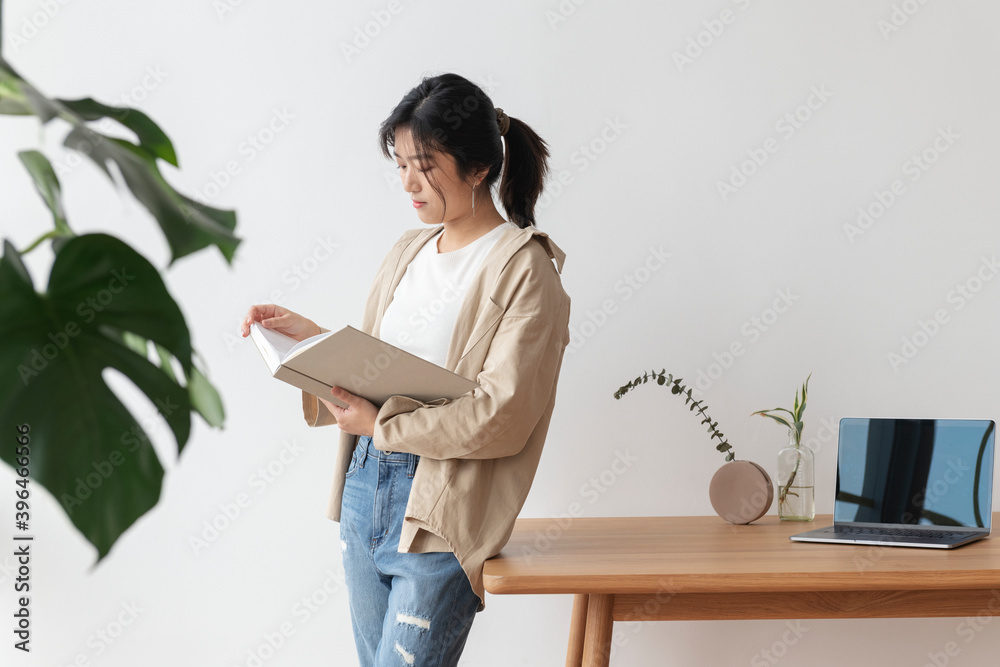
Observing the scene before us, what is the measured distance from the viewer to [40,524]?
1.66 m

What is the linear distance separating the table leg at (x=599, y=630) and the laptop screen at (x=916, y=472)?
0.54 m

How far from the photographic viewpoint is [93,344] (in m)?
0.30

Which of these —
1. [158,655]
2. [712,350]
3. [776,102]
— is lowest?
[158,655]

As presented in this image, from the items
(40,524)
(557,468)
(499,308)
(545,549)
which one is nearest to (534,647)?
(557,468)

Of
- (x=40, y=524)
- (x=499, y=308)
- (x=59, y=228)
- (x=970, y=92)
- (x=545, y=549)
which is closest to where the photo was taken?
(x=59, y=228)

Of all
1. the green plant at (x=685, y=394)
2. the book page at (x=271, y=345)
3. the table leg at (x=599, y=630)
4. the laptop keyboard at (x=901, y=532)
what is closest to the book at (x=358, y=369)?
the book page at (x=271, y=345)

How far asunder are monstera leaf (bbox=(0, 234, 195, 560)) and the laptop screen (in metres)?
1.40

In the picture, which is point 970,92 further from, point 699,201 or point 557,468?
point 557,468

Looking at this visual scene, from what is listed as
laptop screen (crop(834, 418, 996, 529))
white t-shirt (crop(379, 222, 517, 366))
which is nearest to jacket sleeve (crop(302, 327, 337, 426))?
white t-shirt (crop(379, 222, 517, 366))

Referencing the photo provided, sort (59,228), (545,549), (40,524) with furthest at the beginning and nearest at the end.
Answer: (40,524)
(545,549)
(59,228)

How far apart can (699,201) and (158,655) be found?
1.50 m

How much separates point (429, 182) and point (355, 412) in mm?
353

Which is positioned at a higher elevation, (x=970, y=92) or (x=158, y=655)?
(x=970, y=92)

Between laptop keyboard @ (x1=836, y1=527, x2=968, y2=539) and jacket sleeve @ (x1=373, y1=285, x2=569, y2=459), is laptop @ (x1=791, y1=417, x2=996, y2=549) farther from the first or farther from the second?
jacket sleeve @ (x1=373, y1=285, x2=569, y2=459)
